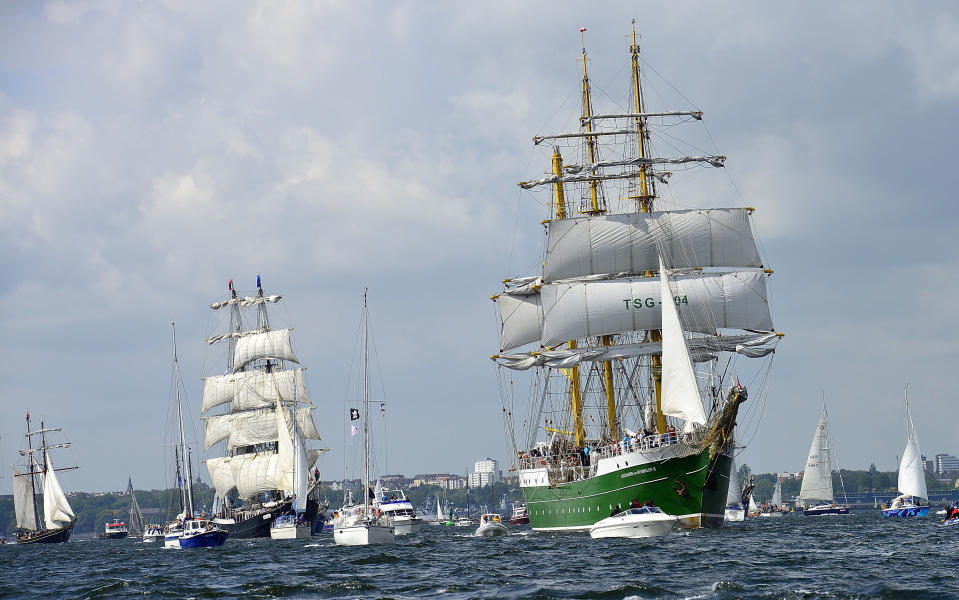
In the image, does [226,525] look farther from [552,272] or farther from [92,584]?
[92,584]

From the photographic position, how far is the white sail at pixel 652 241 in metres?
89.8

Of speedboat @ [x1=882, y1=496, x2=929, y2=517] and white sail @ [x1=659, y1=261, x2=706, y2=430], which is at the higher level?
white sail @ [x1=659, y1=261, x2=706, y2=430]

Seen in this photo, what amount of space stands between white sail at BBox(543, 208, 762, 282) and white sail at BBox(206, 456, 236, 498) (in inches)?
3270

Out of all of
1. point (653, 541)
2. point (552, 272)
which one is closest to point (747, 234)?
point (552, 272)

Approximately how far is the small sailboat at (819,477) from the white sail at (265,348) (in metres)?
75.6

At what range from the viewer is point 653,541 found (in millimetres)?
63625

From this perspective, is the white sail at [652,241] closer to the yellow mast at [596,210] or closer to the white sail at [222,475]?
the yellow mast at [596,210]

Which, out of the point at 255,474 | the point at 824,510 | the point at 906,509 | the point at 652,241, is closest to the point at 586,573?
the point at 652,241

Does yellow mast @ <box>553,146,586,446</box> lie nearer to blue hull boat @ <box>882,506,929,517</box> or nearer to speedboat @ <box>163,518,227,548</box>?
speedboat @ <box>163,518,227,548</box>

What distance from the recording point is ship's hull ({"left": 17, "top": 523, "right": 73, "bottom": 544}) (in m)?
188

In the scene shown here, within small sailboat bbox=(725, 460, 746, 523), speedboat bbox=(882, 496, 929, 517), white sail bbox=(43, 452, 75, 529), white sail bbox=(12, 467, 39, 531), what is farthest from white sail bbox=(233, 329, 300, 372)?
speedboat bbox=(882, 496, 929, 517)

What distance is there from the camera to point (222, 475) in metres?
161

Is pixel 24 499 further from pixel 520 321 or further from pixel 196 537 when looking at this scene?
pixel 520 321

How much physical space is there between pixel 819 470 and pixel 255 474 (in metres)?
80.4
